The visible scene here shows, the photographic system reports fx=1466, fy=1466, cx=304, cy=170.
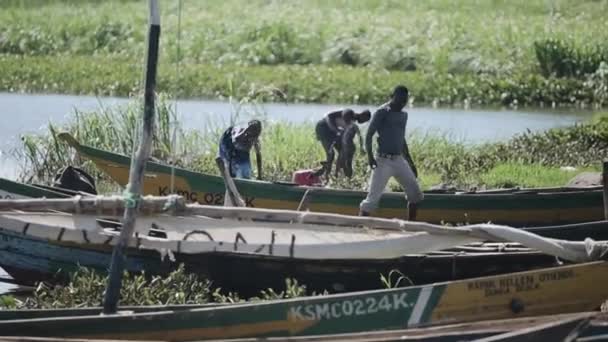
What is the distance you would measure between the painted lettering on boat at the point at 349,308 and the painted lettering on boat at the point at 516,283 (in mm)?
645

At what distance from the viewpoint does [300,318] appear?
407 inches

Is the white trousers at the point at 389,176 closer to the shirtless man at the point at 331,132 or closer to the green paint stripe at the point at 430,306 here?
the shirtless man at the point at 331,132

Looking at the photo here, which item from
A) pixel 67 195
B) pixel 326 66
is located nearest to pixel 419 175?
pixel 67 195

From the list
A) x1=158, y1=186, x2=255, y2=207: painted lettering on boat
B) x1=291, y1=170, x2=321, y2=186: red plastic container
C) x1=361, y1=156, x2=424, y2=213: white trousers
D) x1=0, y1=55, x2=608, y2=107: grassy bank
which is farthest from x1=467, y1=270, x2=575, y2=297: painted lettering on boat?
x1=0, y1=55, x2=608, y2=107: grassy bank

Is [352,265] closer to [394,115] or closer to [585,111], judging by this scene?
[394,115]

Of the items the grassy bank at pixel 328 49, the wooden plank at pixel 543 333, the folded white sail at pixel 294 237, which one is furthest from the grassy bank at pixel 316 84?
the wooden plank at pixel 543 333

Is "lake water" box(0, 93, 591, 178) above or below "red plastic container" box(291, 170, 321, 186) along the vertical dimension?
below

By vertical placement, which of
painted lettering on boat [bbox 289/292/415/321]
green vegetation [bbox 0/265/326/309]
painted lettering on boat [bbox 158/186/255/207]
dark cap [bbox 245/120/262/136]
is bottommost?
green vegetation [bbox 0/265/326/309]

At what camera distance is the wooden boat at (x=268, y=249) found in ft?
36.0

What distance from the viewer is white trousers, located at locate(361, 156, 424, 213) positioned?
1507 centimetres

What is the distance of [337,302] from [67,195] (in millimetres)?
4746

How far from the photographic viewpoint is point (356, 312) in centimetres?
1039

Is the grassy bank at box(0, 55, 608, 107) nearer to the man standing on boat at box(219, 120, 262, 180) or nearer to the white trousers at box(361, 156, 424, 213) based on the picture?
the man standing on boat at box(219, 120, 262, 180)

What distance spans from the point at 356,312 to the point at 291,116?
2005cm
